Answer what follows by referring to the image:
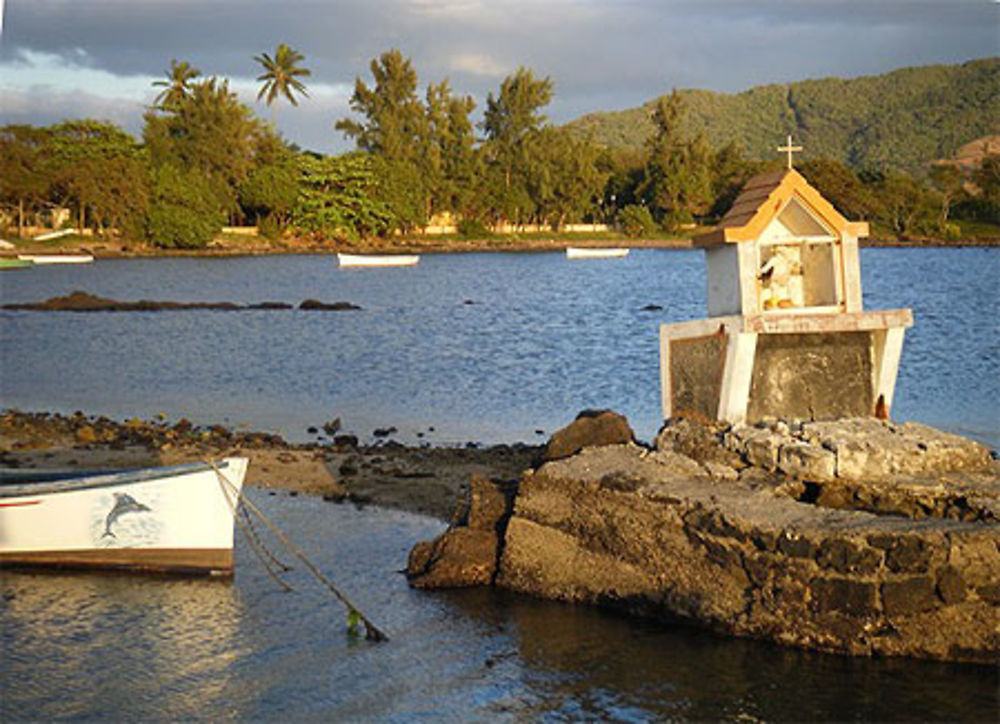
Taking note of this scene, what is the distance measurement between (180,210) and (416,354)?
7785 centimetres

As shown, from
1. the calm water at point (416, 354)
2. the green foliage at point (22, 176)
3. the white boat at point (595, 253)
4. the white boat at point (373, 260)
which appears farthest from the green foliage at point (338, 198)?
the calm water at point (416, 354)

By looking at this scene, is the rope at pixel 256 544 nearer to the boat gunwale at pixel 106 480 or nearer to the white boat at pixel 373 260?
the boat gunwale at pixel 106 480

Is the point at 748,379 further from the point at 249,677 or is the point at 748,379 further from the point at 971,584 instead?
the point at 249,677

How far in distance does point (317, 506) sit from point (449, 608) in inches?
183

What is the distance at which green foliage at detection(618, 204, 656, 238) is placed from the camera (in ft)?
455

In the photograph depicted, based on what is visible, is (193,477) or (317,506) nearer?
(193,477)

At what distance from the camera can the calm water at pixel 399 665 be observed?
10734 mm

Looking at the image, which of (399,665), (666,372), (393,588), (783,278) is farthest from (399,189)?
(399,665)

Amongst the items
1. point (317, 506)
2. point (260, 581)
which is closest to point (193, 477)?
point (260, 581)

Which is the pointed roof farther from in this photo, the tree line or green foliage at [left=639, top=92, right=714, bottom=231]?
green foliage at [left=639, top=92, right=714, bottom=231]

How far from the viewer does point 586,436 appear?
584 inches

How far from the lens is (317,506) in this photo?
17.5 meters

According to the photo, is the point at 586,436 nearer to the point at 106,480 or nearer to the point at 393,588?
the point at 393,588

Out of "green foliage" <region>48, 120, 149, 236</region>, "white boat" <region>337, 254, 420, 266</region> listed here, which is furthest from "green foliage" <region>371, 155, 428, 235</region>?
"white boat" <region>337, 254, 420, 266</region>
